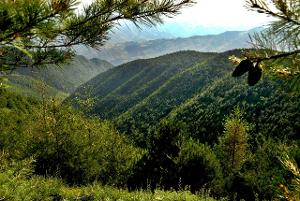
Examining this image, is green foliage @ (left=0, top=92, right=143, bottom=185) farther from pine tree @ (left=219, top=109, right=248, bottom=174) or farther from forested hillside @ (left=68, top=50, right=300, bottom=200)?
pine tree @ (left=219, top=109, right=248, bottom=174)

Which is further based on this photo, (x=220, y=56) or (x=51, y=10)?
(x=220, y=56)

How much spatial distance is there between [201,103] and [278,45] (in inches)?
4061

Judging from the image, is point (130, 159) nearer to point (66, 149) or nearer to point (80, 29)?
point (66, 149)

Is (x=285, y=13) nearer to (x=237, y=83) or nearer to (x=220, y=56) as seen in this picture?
(x=237, y=83)

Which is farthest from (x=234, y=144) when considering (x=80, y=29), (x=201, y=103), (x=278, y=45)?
(x=201, y=103)

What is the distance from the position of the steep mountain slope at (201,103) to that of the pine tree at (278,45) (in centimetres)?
2157

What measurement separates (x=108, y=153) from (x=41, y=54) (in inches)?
978

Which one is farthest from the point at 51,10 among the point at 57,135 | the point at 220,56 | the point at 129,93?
the point at 129,93

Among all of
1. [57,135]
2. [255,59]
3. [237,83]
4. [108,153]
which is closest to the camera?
[255,59]

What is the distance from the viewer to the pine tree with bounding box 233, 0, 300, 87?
71.7 inches

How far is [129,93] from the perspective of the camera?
18450 centimetres

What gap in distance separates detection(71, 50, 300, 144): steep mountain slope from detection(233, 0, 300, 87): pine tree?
70.8ft

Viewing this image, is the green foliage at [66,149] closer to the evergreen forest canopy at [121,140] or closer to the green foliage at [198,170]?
the evergreen forest canopy at [121,140]

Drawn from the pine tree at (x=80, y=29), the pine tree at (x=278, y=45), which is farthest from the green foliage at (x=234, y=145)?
the pine tree at (x=278, y=45)
